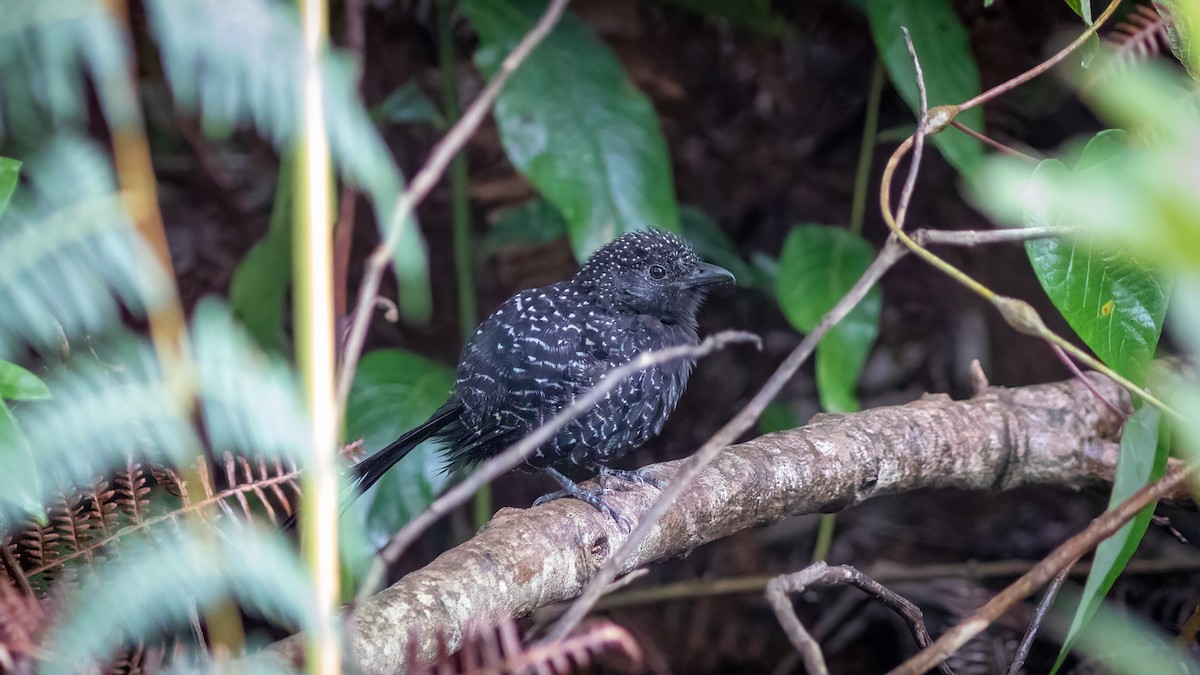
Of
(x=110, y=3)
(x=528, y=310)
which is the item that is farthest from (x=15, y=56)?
(x=528, y=310)

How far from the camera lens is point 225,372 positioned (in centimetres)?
87

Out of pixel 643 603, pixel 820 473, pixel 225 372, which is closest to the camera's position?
pixel 225 372

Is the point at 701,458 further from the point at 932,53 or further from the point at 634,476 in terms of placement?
the point at 932,53

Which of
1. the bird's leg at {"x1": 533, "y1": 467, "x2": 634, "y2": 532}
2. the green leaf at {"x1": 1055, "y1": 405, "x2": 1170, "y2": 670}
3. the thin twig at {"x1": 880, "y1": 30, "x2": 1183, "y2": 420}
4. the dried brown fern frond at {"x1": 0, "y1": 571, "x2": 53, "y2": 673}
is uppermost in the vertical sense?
the thin twig at {"x1": 880, "y1": 30, "x2": 1183, "y2": 420}

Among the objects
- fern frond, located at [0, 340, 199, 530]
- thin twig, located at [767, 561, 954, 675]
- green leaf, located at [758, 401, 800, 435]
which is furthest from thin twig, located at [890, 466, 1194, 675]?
green leaf, located at [758, 401, 800, 435]

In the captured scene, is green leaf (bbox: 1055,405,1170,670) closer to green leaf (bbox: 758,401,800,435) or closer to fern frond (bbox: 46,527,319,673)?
fern frond (bbox: 46,527,319,673)

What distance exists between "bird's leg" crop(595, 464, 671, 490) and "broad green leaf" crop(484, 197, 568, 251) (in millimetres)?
1056

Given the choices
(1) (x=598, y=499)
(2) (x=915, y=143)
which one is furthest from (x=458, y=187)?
(2) (x=915, y=143)

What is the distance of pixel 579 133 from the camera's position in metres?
2.61

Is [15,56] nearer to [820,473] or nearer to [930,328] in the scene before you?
[820,473]

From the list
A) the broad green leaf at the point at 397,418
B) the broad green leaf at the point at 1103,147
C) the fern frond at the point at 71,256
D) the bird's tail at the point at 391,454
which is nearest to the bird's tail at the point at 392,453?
the bird's tail at the point at 391,454

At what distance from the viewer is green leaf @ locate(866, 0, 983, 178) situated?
255 centimetres

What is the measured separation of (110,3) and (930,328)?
307cm

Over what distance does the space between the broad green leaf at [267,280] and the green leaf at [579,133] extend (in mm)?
663
